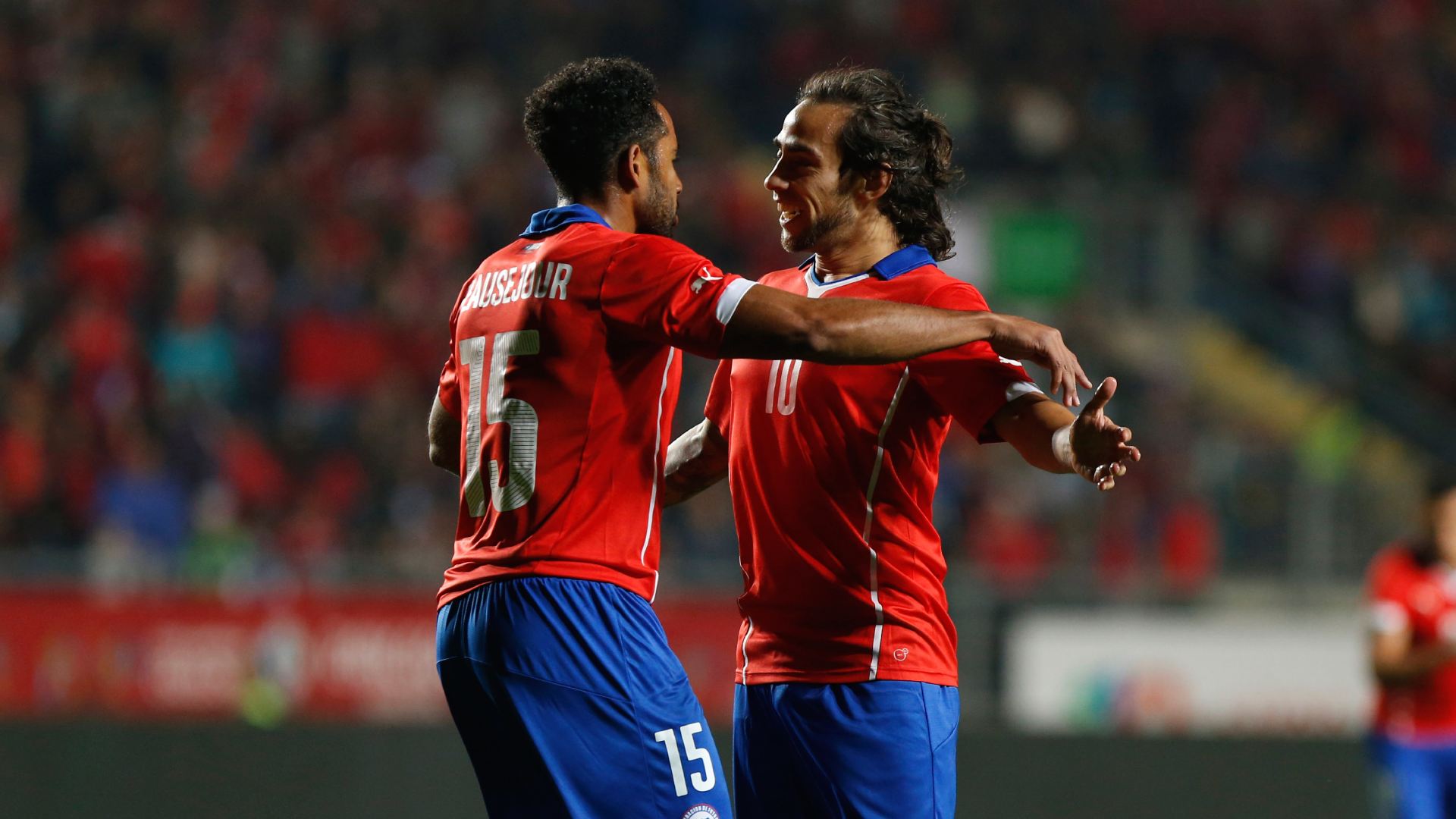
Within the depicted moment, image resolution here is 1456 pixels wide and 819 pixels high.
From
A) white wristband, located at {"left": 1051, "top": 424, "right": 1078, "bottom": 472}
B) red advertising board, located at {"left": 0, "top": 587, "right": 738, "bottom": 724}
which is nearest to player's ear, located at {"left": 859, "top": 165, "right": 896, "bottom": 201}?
white wristband, located at {"left": 1051, "top": 424, "right": 1078, "bottom": 472}

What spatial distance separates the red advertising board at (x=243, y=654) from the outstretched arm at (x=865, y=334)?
6.13m

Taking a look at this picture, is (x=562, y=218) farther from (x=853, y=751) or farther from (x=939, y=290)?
(x=853, y=751)

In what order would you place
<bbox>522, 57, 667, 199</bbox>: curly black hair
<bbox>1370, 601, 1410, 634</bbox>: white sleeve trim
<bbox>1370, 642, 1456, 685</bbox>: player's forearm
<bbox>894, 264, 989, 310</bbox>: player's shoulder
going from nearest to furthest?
<bbox>522, 57, 667, 199</bbox>: curly black hair → <bbox>894, 264, 989, 310</bbox>: player's shoulder → <bbox>1370, 642, 1456, 685</bbox>: player's forearm → <bbox>1370, 601, 1410, 634</bbox>: white sleeve trim

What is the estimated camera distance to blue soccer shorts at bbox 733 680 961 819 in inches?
142

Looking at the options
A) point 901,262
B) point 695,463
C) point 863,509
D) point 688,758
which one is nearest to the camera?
point 688,758

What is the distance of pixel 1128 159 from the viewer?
1443 centimetres

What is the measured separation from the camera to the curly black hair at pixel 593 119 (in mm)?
3559

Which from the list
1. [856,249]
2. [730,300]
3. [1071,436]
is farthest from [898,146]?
[1071,436]

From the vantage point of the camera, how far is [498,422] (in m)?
3.50

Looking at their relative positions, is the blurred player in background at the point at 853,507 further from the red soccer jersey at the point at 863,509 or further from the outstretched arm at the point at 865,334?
the outstretched arm at the point at 865,334

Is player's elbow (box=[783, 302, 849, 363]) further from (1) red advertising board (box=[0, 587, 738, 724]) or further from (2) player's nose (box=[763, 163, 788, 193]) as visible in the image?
(1) red advertising board (box=[0, 587, 738, 724])

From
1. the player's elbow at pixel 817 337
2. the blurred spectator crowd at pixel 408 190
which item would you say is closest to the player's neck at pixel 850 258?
the player's elbow at pixel 817 337

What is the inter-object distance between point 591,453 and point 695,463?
0.66 m

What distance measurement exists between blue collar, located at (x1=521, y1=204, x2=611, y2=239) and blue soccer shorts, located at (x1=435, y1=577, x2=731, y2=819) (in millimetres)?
714
